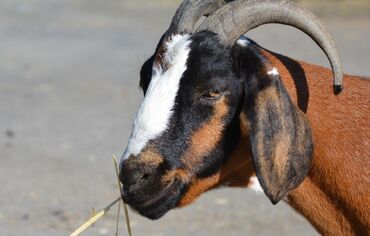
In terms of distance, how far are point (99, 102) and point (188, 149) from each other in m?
11.1

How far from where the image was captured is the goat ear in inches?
218

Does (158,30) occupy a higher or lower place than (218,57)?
lower

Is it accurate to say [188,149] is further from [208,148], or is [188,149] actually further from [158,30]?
[158,30]

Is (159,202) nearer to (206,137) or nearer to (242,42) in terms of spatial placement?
(206,137)

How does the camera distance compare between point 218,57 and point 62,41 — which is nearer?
point 218,57

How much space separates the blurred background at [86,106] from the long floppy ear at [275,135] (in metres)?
1.31

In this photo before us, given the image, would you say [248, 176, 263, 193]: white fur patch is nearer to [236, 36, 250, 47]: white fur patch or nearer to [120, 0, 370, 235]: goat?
[120, 0, 370, 235]: goat

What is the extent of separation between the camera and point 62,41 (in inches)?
895

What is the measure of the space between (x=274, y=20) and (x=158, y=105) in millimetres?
793

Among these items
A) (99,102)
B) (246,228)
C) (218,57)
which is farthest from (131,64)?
(218,57)

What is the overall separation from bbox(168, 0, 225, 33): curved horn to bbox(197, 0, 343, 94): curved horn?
0.85 feet

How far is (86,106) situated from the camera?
16281mm

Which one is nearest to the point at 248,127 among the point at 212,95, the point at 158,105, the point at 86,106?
the point at 212,95

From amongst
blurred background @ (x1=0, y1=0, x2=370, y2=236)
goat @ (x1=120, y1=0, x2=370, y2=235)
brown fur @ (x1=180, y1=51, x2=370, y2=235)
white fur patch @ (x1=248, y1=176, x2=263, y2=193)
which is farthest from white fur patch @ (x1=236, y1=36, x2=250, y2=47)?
blurred background @ (x1=0, y1=0, x2=370, y2=236)
